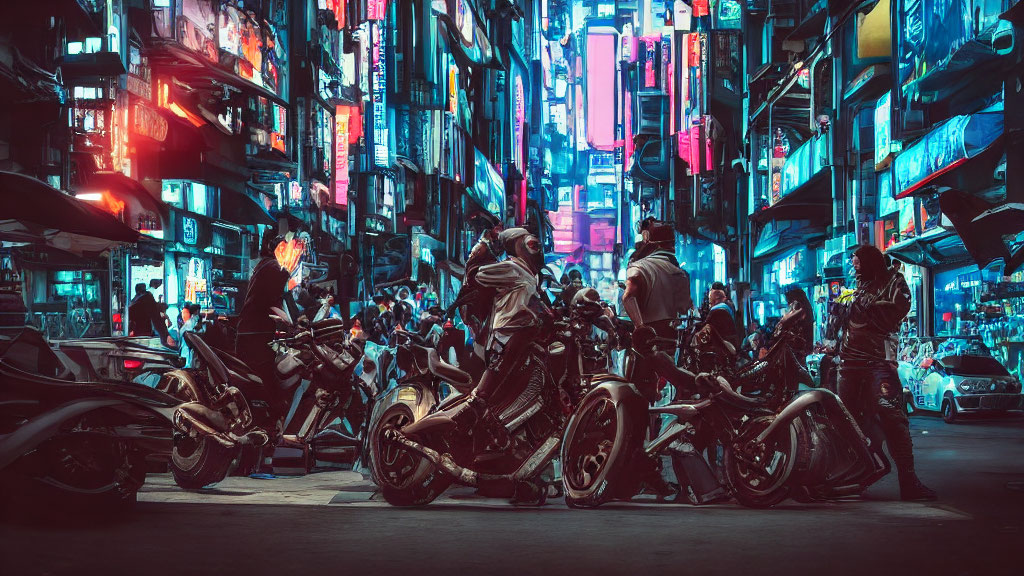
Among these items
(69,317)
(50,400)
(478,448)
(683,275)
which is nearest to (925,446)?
(683,275)

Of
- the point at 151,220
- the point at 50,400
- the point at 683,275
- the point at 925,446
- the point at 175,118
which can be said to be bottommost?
the point at 925,446

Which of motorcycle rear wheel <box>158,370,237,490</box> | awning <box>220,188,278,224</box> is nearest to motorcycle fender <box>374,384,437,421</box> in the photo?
motorcycle rear wheel <box>158,370,237,490</box>

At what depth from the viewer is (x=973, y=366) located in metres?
19.8

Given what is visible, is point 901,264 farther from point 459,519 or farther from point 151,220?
point 459,519

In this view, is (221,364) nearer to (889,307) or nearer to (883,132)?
(889,307)

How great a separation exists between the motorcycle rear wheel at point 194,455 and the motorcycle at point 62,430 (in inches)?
78.0

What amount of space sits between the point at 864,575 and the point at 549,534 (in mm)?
1919

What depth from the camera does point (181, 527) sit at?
272 inches

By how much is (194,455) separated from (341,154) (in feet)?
93.2

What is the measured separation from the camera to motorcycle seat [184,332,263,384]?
960cm

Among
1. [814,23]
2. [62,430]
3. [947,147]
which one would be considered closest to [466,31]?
[814,23]

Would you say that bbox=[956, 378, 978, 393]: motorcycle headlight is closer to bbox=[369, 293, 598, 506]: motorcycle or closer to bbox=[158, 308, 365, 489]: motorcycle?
bbox=[158, 308, 365, 489]: motorcycle

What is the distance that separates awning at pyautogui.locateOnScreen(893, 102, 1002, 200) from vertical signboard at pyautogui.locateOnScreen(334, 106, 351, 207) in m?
16.6

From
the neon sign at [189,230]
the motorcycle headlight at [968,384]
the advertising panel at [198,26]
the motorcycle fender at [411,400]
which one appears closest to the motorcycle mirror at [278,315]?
the motorcycle fender at [411,400]
